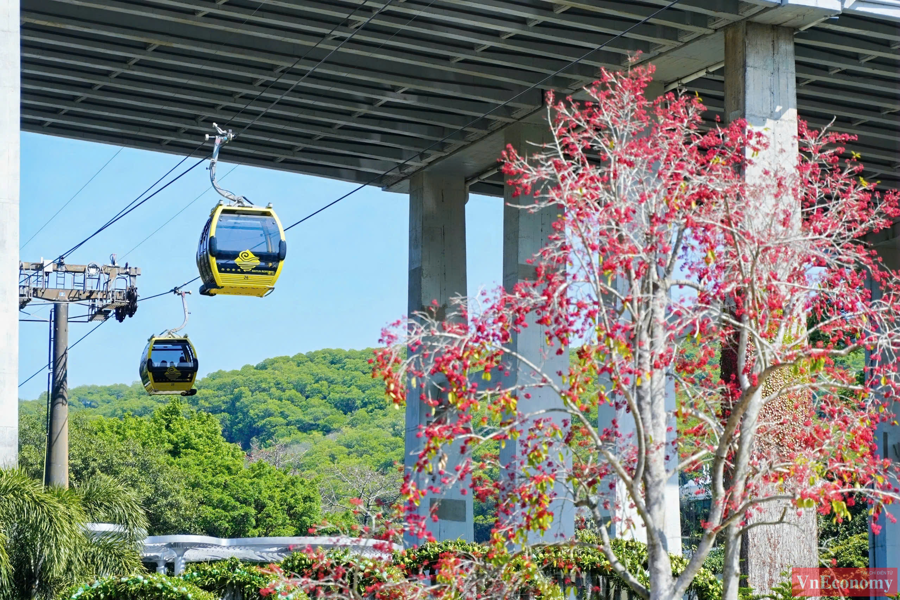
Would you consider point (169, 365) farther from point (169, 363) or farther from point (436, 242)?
point (436, 242)

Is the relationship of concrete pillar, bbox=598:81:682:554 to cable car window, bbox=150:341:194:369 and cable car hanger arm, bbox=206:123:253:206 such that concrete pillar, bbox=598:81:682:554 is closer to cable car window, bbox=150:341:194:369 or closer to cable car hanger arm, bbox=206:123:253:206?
cable car hanger arm, bbox=206:123:253:206

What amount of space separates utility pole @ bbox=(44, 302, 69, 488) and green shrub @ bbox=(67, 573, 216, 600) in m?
14.7

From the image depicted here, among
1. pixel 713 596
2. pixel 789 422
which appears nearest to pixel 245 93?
pixel 713 596

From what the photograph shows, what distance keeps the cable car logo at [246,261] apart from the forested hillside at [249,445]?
4.20 metres

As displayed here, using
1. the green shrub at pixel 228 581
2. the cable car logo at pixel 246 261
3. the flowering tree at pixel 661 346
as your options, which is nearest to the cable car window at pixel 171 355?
the cable car logo at pixel 246 261

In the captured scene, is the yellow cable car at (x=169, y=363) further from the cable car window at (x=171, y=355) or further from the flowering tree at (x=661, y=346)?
the flowering tree at (x=661, y=346)

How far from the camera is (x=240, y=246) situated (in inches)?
723

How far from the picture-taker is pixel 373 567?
11.2 m

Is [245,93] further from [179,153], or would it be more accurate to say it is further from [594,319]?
[594,319]

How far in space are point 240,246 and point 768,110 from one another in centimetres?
808

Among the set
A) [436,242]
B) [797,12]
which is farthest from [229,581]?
[436,242]

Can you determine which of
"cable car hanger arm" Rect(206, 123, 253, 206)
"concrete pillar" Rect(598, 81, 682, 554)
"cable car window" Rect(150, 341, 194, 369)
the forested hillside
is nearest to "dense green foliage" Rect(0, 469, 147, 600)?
"cable car hanger arm" Rect(206, 123, 253, 206)

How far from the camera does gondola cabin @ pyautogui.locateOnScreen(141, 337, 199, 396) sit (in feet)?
86.7

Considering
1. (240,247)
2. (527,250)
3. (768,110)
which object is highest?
(768,110)
